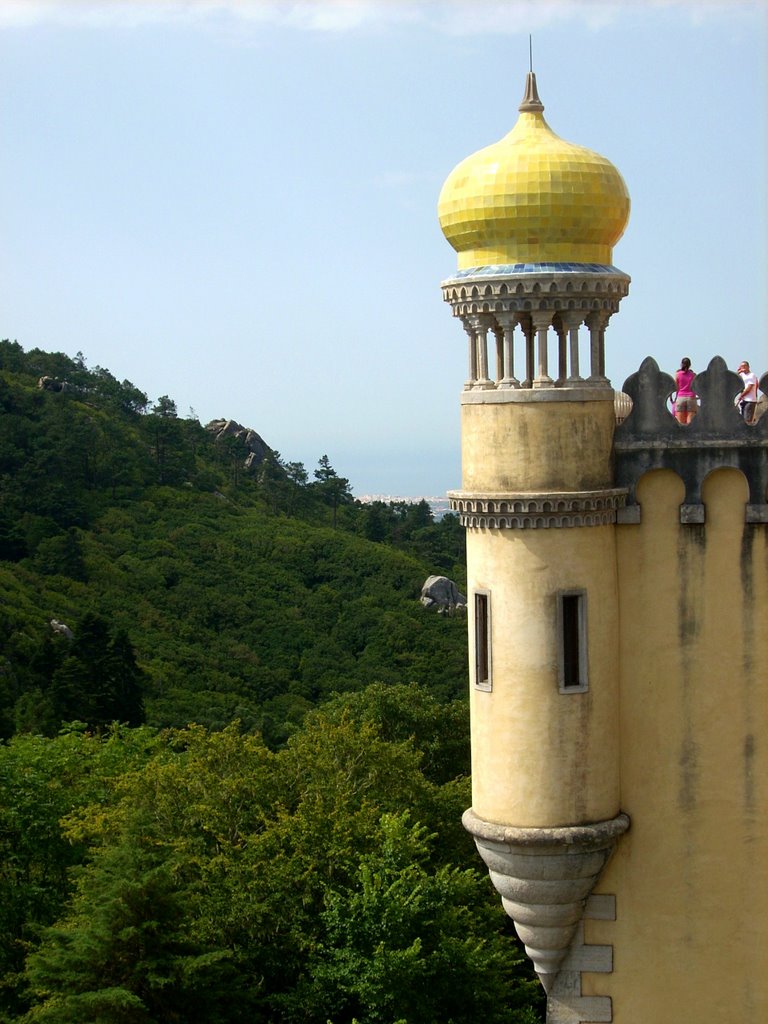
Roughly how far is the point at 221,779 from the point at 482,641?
497 inches

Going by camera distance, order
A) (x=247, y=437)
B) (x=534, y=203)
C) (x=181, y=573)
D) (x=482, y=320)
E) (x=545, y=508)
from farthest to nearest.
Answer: (x=247, y=437) → (x=181, y=573) → (x=482, y=320) → (x=545, y=508) → (x=534, y=203)

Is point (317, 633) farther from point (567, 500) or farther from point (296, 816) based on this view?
point (567, 500)

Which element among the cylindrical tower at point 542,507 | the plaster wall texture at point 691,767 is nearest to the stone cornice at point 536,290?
the cylindrical tower at point 542,507

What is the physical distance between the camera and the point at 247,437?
12644 centimetres

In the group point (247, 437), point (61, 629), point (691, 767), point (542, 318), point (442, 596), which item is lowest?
point (691, 767)

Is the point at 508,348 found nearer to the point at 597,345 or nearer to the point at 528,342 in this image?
the point at 528,342

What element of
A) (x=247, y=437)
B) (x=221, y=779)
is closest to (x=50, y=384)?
(x=247, y=437)

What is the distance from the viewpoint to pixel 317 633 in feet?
277

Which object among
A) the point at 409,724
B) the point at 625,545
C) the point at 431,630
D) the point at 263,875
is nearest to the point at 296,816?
the point at 263,875

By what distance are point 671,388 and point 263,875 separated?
41.9ft

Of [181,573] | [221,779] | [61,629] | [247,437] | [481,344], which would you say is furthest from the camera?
[247,437]

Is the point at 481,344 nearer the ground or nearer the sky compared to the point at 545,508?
nearer the sky

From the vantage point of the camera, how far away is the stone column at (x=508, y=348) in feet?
56.7

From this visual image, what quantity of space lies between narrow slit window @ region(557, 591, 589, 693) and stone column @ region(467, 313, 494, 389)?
2.71 metres
